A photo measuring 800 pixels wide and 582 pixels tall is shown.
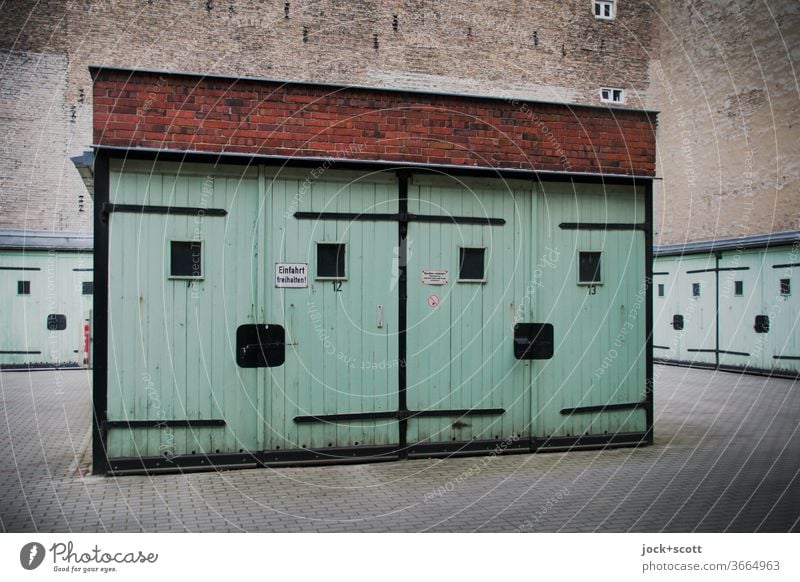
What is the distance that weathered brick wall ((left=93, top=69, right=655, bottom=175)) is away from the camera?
23.6 ft

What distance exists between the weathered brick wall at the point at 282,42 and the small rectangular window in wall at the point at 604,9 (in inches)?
76.6

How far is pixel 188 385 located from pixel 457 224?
333 centimetres

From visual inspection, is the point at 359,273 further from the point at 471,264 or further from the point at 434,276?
the point at 471,264

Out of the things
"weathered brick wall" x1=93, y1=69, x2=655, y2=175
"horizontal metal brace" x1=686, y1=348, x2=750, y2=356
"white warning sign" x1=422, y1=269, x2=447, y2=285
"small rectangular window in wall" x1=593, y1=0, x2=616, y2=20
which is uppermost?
"small rectangular window in wall" x1=593, y1=0, x2=616, y2=20

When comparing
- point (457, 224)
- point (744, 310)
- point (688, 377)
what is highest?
point (457, 224)

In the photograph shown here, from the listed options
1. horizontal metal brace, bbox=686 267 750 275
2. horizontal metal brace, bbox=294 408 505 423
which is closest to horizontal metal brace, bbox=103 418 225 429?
horizontal metal brace, bbox=294 408 505 423

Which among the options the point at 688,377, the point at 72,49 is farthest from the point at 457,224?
the point at 72,49

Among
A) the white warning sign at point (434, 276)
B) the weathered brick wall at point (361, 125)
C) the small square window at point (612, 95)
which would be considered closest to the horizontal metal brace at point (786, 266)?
the weathered brick wall at point (361, 125)

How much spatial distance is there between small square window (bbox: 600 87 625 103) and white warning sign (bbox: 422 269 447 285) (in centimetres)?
1823

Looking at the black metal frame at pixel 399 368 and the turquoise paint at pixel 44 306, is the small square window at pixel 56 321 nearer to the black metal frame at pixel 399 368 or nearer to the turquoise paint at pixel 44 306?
the turquoise paint at pixel 44 306

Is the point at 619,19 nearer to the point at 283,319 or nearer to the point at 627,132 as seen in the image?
the point at 627,132

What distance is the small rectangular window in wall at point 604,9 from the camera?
78.7ft

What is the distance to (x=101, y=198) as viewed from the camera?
717 cm

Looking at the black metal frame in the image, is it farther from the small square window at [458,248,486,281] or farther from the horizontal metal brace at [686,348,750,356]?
the horizontal metal brace at [686,348,750,356]
